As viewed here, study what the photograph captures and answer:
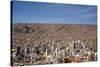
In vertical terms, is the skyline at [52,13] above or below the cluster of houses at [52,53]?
above

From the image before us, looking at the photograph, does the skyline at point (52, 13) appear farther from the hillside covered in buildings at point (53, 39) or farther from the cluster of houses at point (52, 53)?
the cluster of houses at point (52, 53)

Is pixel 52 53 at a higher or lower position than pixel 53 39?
lower

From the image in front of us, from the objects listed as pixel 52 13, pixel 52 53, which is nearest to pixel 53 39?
pixel 52 53

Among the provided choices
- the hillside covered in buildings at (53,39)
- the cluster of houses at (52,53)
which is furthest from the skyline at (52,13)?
the cluster of houses at (52,53)

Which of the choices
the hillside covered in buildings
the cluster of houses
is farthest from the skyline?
the cluster of houses

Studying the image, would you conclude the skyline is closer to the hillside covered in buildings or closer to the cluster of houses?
the hillside covered in buildings

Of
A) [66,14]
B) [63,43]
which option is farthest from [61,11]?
[63,43]

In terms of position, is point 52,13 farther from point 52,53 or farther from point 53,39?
point 52,53
